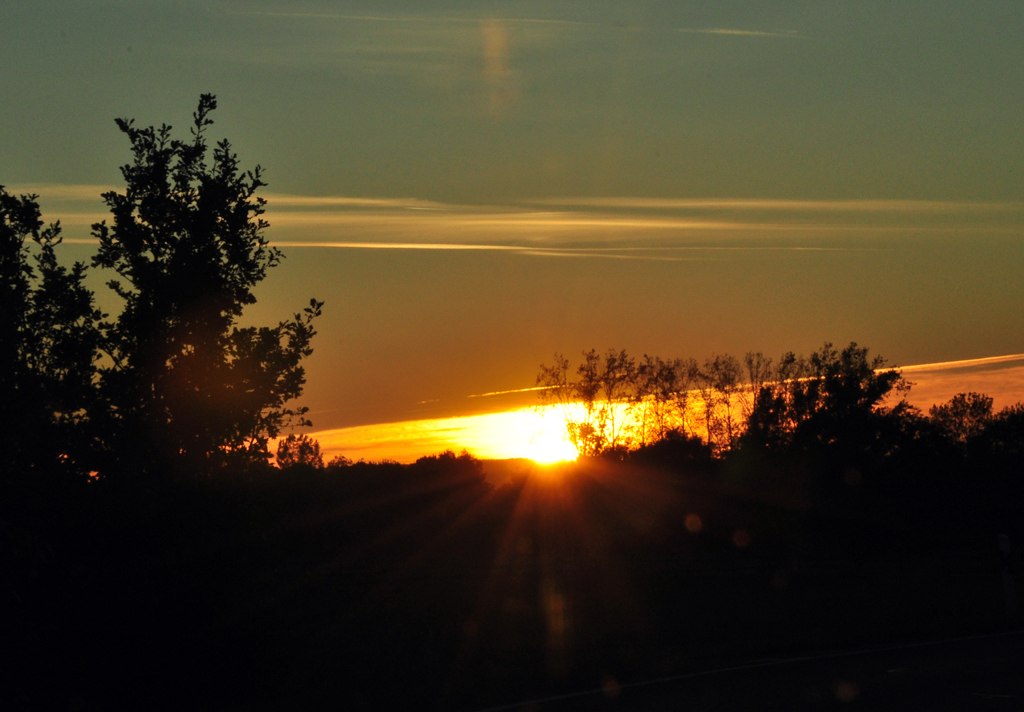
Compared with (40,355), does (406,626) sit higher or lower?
lower

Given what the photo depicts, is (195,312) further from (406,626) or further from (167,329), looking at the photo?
(406,626)

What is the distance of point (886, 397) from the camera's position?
254 ft

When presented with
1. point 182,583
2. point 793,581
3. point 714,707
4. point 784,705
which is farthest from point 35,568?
point 793,581

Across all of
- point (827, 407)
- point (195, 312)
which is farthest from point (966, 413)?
point (195, 312)

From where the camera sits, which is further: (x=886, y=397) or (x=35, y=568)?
(x=886, y=397)

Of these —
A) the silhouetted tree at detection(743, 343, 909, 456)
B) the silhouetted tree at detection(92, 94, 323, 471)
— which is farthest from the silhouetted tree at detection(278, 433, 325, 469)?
the silhouetted tree at detection(743, 343, 909, 456)

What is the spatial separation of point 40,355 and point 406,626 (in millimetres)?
8479

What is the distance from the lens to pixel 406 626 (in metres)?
17.3

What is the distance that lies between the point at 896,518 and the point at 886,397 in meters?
23.3

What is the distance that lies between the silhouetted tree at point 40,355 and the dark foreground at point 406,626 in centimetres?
89

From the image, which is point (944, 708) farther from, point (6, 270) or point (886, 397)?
point (886, 397)

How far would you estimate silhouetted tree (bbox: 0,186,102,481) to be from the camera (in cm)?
1266

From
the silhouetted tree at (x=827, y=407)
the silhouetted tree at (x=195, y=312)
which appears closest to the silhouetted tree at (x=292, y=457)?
the silhouetted tree at (x=195, y=312)

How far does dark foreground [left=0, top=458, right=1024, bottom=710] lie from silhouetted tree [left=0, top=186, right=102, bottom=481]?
2.92ft
